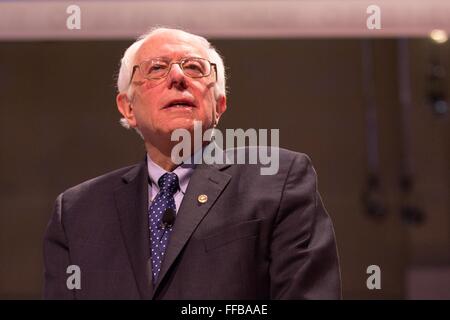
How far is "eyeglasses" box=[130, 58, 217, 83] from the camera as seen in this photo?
4.87 feet

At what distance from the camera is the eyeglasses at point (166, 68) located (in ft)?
4.87

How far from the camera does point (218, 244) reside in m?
1.38

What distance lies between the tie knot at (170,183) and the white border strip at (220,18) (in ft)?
2.50

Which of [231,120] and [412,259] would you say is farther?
[412,259]

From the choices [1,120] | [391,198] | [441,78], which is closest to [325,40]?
[441,78]

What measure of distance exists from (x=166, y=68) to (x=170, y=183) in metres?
0.26

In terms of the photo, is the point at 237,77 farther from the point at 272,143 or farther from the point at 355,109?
the point at 272,143

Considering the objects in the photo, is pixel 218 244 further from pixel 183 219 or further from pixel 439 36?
pixel 439 36

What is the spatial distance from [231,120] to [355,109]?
2.51ft

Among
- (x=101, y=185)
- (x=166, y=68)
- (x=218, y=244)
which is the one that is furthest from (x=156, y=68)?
(x=218, y=244)

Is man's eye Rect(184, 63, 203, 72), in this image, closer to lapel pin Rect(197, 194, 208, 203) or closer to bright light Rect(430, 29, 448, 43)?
lapel pin Rect(197, 194, 208, 203)

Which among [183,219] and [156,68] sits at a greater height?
[156,68]

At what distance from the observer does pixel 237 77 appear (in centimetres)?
245
